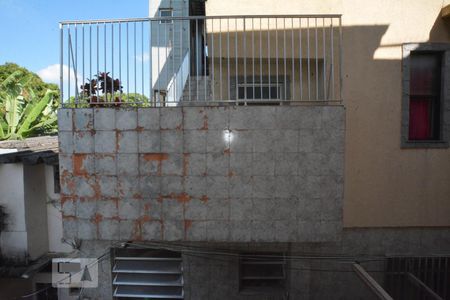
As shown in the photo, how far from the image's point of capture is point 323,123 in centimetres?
397

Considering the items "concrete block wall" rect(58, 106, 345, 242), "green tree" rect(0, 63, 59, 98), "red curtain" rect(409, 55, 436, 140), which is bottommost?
"concrete block wall" rect(58, 106, 345, 242)

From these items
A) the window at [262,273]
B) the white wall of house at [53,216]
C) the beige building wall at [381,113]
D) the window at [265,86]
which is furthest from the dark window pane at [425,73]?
the white wall of house at [53,216]

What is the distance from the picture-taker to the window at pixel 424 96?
5.19 m

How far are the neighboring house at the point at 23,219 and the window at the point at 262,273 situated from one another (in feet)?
14.1

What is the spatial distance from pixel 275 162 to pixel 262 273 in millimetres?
2558

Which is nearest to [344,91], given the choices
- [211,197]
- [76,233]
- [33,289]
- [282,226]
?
[282,226]

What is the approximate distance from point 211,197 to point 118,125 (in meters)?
1.56

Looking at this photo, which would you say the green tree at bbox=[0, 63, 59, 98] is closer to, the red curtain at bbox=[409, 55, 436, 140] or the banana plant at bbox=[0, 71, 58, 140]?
the banana plant at bbox=[0, 71, 58, 140]

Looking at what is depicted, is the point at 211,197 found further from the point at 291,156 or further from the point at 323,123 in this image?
the point at 323,123

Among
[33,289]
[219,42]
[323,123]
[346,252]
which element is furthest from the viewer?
[33,289]

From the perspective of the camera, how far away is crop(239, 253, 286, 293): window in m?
5.36

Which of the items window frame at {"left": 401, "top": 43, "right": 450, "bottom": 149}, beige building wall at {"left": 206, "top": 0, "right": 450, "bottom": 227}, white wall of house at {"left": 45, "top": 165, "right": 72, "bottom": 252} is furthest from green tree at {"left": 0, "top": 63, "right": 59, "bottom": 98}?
window frame at {"left": 401, "top": 43, "right": 450, "bottom": 149}

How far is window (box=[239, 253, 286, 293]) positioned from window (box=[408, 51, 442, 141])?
3200 millimetres

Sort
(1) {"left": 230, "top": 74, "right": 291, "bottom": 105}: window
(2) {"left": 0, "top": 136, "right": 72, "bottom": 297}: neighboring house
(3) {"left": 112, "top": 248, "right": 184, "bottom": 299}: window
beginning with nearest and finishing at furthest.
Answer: (3) {"left": 112, "top": 248, "right": 184, "bottom": 299}: window, (1) {"left": 230, "top": 74, "right": 291, "bottom": 105}: window, (2) {"left": 0, "top": 136, "right": 72, "bottom": 297}: neighboring house
